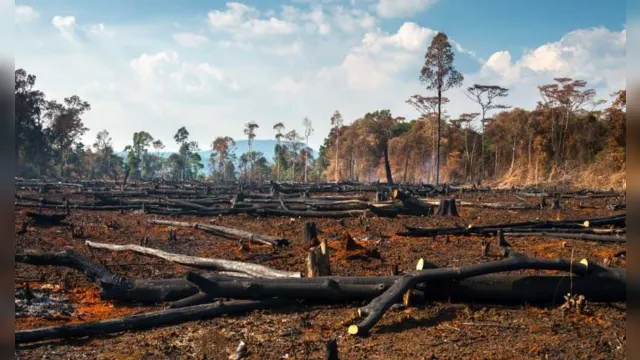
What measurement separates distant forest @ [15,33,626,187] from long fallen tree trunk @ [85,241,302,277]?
67.2 feet

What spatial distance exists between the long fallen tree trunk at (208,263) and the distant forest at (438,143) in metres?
20.5

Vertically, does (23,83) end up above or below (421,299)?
above

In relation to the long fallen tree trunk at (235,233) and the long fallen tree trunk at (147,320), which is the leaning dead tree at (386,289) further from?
the long fallen tree trunk at (235,233)

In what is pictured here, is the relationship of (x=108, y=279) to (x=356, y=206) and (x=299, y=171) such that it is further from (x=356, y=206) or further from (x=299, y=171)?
→ (x=299, y=171)

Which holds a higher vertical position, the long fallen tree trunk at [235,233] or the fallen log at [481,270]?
the fallen log at [481,270]

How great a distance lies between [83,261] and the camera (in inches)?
321

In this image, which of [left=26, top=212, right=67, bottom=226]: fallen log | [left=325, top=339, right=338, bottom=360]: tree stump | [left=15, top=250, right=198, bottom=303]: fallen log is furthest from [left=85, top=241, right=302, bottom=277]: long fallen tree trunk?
[left=26, top=212, right=67, bottom=226]: fallen log

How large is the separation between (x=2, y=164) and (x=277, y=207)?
64.8 ft

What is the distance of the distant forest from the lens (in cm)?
4484

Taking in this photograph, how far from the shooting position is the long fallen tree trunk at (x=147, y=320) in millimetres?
5938

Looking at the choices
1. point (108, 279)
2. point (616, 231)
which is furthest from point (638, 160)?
point (616, 231)

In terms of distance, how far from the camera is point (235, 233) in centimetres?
1366

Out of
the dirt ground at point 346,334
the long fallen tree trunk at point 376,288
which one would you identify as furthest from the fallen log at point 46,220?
the long fallen tree trunk at point 376,288

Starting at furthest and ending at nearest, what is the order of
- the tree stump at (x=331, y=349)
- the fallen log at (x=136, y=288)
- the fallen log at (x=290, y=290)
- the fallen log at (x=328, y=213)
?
the fallen log at (x=328, y=213) → the fallen log at (x=136, y=288) → the fallen log at (x=290, y=290) → the tree stump at (x=331, y=349)
